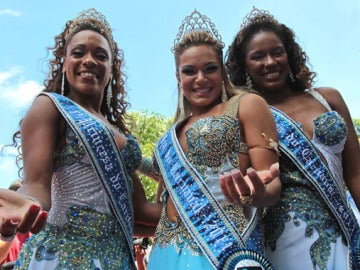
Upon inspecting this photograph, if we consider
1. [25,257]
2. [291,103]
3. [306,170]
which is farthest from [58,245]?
[291,103]

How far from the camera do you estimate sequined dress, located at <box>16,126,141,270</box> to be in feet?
8.52

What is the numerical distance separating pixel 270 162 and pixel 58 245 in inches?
44.1

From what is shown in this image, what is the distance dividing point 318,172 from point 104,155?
1.21 meters

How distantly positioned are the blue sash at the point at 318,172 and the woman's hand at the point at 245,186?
2.97ft

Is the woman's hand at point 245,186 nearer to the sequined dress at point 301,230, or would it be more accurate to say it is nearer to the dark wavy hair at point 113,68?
the sequined dress at point 301,230

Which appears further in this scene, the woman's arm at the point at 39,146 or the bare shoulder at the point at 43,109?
the bare shoulder at the point at 43,109

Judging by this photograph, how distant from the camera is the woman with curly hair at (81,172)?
2.63 meters

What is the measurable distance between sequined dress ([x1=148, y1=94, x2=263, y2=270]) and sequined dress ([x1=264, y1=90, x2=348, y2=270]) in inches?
11.0

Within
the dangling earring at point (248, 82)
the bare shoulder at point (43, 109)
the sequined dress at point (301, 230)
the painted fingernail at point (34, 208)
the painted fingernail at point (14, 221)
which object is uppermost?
the dangling earring at point (248, 82)

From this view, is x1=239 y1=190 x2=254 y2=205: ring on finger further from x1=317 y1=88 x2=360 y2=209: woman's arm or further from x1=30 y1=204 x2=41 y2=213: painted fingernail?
x1=317 y1=88 x2=360 y2=209: woman's arm

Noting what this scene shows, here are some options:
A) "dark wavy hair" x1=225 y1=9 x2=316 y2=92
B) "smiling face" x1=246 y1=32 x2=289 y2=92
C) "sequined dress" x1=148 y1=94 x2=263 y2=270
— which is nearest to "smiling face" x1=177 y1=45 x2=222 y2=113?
"sequined dress" x1=148 y1=94 x2=263 y2=270

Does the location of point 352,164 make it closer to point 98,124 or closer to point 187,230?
point 187,230

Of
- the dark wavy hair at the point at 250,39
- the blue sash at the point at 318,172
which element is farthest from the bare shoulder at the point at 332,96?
the blue sash at the point at 318,172

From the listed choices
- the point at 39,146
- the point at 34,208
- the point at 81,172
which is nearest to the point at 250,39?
the point at 81,172
